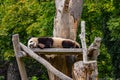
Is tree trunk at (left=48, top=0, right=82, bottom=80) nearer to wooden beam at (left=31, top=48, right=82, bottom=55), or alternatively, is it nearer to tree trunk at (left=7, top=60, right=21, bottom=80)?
wooden beam at (left=31, top=48, right=82, bottom=55)

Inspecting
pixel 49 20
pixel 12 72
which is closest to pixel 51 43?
pixel 49 20

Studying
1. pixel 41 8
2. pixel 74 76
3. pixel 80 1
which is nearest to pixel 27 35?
pixel 41 8

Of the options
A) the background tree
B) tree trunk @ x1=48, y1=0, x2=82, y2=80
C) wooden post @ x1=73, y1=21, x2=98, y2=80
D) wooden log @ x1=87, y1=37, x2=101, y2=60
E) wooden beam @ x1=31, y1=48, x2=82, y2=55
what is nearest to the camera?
wooden post @ x1=73, y1=21, x2=98, y2=80

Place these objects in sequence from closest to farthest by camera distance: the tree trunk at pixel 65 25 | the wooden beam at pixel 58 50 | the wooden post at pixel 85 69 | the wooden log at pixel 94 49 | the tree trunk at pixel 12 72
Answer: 1. the wooden post at pixel 85 69
2. the wooden log at pixel 94 49
3. the wooden beam at pixel 58 50
4. the tree trunk at pixel 65 25
5. the tree trunk at pixel 12 72

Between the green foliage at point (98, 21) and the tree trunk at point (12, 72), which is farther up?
the green foliage at point (98, 21)

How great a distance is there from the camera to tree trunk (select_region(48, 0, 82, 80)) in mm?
9383

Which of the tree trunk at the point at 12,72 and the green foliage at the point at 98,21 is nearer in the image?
the green foliage at the point at 98,21

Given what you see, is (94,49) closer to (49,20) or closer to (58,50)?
(58,50)

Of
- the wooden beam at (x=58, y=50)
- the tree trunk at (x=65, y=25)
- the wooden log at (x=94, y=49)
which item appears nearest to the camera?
the wooden log at (x=94, y=49)

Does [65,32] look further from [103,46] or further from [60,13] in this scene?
[103,46]

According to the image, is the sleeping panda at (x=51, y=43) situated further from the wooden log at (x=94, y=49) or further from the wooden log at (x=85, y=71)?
the wooden log at (x=85, y=71)

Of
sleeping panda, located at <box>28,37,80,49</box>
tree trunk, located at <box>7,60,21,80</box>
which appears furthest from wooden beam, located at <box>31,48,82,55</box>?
tree trunk, located at <box>7,60,21,80</box>

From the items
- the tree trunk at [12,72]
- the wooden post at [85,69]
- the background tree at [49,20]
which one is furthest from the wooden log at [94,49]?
the tree trunk at [12,72]

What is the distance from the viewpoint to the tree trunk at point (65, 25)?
938 cm
